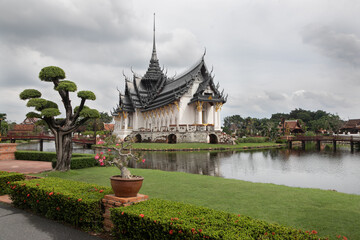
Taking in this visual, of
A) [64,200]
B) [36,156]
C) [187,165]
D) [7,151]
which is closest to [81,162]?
[36,156]

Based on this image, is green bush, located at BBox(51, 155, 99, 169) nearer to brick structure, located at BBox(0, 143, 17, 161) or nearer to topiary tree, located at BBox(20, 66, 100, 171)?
topiary tree, located at BBox(20, 66, 100, 171)

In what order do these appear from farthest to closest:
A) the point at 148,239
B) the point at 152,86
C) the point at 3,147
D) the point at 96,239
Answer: the point at 152,86 → the point at 3,147 → the point at 96,239 → the point at 148,239

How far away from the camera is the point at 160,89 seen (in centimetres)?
4544

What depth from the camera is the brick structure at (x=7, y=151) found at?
16.2 metres

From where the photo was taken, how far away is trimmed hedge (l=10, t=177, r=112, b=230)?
4.39m

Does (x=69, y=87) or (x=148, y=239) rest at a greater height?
(x=69, y=87)

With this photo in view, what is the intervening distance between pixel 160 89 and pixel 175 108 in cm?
1048

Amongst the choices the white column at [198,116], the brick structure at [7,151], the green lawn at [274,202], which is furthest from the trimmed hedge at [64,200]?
the white column at [198,116]

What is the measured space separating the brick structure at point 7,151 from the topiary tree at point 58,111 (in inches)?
323

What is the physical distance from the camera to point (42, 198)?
16.8ft

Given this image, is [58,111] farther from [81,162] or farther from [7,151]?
[7,151]

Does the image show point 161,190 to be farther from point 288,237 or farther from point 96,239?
point 288,237

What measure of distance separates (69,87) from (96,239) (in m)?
7.46

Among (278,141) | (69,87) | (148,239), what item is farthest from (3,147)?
(278,141)
